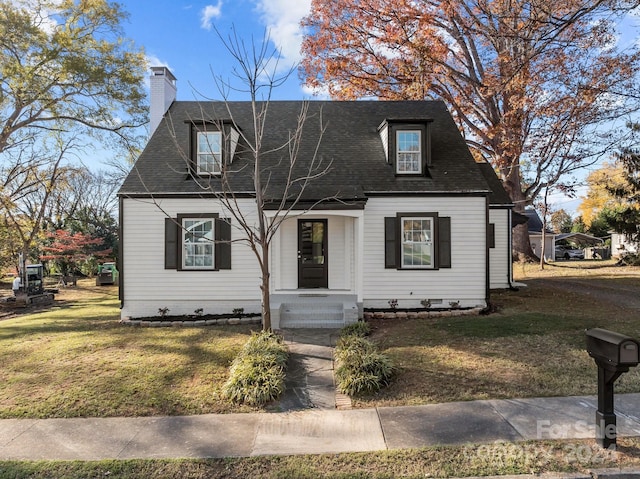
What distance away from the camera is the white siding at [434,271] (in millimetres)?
10219

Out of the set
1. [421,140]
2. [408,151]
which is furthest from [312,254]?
[421,140]

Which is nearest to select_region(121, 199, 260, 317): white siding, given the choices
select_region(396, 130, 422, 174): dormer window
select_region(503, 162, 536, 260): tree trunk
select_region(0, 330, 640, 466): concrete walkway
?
select_region(396, 130, 422, 174): dormer window

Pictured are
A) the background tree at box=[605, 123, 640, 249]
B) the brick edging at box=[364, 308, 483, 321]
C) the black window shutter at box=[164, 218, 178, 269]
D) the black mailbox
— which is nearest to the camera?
the black mailbox

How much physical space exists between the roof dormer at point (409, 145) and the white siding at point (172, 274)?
4.84 metres

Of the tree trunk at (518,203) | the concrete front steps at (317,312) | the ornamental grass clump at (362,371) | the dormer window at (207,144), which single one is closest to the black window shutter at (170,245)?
the dormer window at (207,144)

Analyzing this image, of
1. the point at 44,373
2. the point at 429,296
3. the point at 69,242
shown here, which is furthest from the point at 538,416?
the point at 69,242

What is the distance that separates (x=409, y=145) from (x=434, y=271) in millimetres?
3579

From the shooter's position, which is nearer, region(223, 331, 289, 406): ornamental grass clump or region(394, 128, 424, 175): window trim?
region(223, 331, 289, 406): ornamental grass clump

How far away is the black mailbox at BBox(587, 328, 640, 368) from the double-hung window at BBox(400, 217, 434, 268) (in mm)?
6483

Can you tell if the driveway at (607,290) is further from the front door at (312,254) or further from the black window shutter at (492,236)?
the front door at (312,254)

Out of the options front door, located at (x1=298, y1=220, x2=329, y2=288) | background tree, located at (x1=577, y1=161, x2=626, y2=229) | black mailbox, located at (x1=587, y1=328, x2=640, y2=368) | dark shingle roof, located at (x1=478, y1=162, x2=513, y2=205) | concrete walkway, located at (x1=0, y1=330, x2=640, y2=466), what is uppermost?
background tree, located at (x1=577, y1=161, x2=626, y2=229)

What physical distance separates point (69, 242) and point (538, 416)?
25217mm

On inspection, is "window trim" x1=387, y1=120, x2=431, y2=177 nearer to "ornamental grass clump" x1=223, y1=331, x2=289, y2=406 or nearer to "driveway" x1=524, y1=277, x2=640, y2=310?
"ornamental grass clump" x1=223, y1=331, x2=289, y2=406

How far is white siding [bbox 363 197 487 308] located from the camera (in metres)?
10.2
